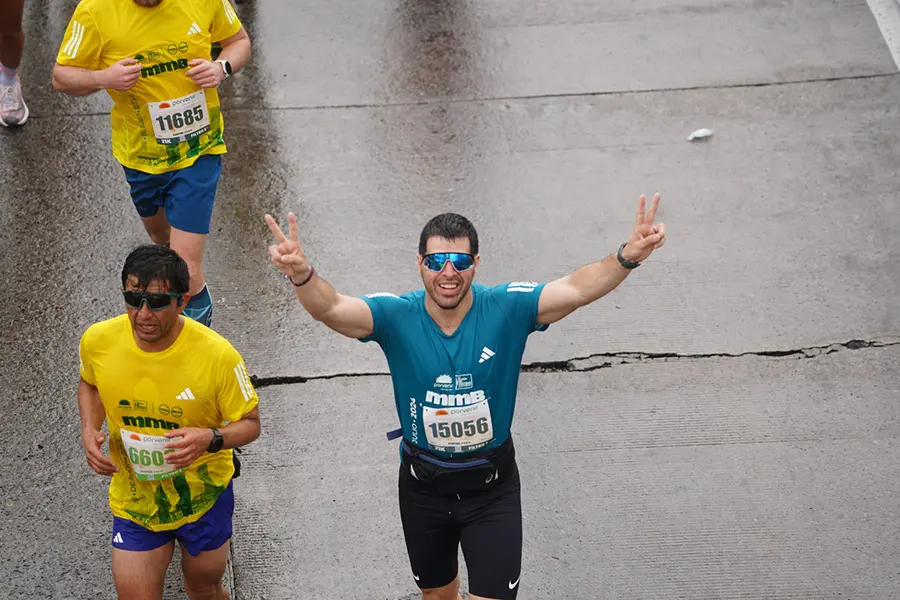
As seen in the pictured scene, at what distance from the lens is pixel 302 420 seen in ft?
18.4

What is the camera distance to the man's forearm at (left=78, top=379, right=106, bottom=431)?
4.08 m

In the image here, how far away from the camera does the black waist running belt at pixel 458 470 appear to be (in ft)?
13.4

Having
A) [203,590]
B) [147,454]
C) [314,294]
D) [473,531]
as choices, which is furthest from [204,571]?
[314,294]

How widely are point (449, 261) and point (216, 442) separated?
1003 millimetres

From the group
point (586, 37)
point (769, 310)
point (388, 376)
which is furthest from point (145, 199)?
point (586, 37)

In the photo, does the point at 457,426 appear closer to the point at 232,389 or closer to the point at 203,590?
the point at 232,389

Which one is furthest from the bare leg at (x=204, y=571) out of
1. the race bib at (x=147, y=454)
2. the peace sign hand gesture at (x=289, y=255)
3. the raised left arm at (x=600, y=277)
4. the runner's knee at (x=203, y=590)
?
the raised left arm at (x=600, y=277)

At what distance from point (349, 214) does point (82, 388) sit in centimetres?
310

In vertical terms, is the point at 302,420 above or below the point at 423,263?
below

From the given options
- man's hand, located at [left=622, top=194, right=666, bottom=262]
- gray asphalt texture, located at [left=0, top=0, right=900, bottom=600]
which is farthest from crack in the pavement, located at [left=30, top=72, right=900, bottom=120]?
man's hand, located at [left=622, top=194, right=666, bottom=262]

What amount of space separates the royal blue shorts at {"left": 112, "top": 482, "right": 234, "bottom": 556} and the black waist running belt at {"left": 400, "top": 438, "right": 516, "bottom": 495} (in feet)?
2.30

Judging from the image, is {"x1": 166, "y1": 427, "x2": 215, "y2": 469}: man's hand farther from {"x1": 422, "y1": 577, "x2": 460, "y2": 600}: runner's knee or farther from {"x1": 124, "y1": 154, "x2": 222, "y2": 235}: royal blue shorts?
{"x1": 124, "y1": 154, "x2": 222, "y2": 235}: royal blue shorts

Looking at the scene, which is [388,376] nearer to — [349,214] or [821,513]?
[349,214]

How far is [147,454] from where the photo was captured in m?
3.93
